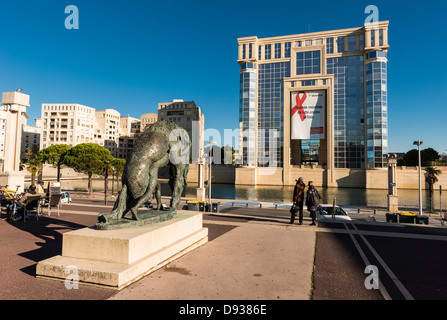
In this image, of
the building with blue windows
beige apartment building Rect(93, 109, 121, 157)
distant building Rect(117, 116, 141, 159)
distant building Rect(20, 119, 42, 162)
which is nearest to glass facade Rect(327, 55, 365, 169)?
the building with blue windows

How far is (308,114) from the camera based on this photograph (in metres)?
80.2

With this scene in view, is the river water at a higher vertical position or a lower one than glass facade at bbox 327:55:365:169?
lower

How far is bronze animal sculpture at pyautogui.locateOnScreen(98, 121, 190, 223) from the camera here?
596cm

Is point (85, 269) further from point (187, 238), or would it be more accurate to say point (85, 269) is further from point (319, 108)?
point (319, 108)

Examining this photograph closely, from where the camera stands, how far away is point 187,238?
253 inches

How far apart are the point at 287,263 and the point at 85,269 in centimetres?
406

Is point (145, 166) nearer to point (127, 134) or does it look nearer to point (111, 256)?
point (111, 256)

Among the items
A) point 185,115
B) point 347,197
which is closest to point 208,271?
point 347,197

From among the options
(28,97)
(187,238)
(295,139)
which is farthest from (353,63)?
(187,238)

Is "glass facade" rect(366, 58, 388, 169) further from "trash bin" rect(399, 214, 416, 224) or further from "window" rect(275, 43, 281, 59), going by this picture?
"trash bin" rect(399, 214, 416, 224)

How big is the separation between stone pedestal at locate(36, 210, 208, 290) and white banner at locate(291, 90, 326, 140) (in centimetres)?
7929

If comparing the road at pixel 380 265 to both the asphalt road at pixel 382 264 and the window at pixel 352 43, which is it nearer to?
the asphalt road at pixel 382 264

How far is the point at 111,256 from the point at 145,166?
2.24 metres

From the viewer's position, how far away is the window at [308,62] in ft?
269
